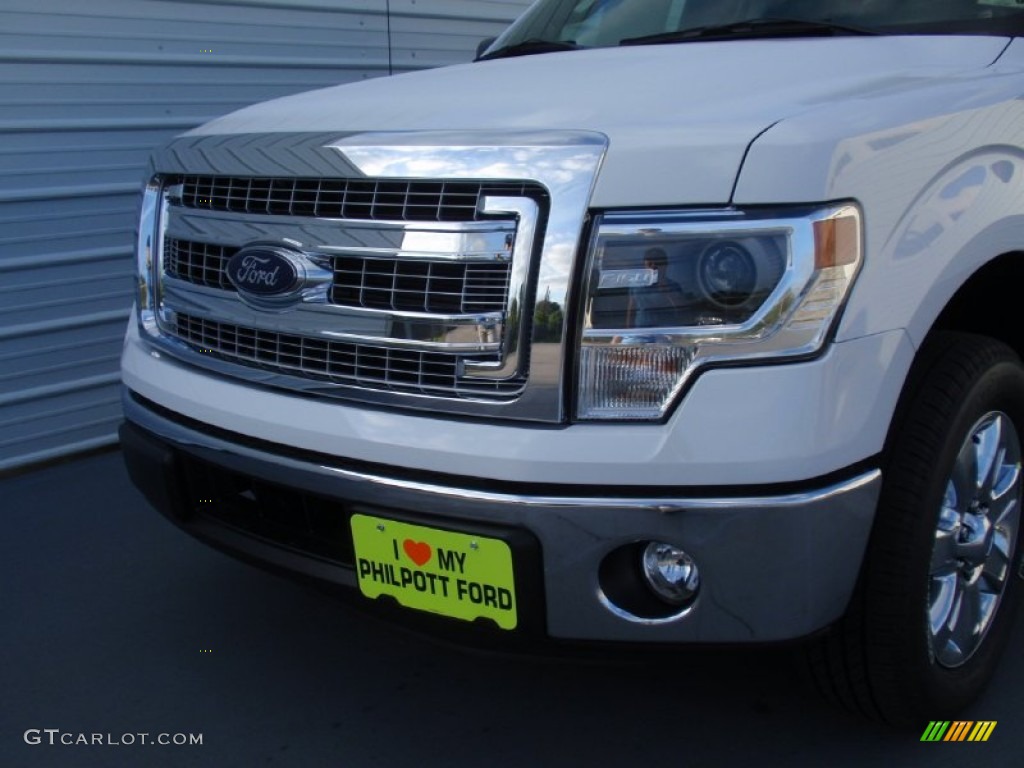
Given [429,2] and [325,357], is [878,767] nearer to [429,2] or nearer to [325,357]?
[325,357]

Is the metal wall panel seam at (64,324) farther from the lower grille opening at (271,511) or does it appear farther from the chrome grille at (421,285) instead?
the chrome grille at (421,285)

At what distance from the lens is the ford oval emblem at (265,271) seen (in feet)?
7.27

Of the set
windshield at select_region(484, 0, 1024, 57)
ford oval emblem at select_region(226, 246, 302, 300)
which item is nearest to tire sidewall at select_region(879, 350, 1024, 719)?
windshield at select_region(484, 0, 1024, 57)

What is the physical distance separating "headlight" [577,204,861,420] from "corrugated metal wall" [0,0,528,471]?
10.3 feet

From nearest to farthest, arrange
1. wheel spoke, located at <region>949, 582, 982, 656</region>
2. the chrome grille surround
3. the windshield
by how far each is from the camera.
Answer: the chrome grille surround → wheel spoke, located at <region>949, 582, 982, 656</region> → the windshield

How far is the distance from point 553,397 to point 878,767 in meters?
1.07

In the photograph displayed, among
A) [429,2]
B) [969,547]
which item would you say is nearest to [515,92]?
[969,547]

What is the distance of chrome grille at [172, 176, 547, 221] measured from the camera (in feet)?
6.51

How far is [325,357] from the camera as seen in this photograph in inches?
87.0

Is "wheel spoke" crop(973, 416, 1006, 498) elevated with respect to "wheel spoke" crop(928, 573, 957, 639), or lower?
elevated

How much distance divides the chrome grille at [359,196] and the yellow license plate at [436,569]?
57cm
